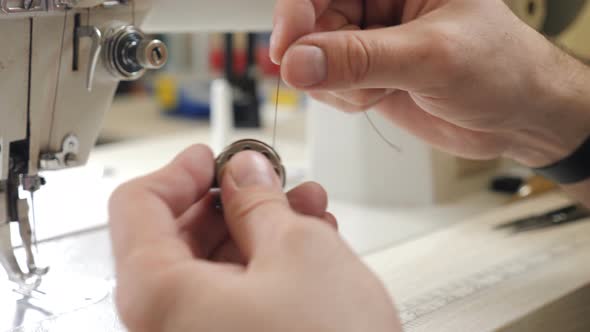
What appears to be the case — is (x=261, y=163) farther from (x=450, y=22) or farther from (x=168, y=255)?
(x=450, y=22)

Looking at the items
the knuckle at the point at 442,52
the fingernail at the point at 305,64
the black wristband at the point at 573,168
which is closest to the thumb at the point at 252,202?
the fingernail at the point at 305,64

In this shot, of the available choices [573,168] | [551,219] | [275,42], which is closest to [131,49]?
[275,42]

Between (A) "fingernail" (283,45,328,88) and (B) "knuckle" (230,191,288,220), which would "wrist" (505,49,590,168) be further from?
(B) "knuckle" (230,191,288,220)

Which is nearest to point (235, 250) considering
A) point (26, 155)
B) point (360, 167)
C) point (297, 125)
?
point (26, 155)

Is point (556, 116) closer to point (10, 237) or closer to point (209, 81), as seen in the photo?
point (10, 237)

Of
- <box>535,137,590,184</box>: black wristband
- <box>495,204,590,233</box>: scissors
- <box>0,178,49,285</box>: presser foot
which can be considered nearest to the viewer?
<box>0,178,49,285</box>: presser foot

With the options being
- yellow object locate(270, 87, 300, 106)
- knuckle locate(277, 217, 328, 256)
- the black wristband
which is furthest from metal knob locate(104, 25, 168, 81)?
yellow object locate(270, 87, 300, 106)
